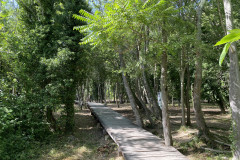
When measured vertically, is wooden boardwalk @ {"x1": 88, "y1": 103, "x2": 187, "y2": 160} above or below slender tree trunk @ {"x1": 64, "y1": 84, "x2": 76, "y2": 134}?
below

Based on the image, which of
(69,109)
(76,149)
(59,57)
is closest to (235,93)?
(76,149)

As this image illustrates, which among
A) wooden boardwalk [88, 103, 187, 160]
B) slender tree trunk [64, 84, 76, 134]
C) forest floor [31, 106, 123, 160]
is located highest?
slender tree trunk [64, 84, 76, 134]

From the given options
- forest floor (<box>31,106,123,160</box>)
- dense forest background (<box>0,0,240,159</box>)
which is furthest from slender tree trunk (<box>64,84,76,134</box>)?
forest floor (<box>31,106,123,160</box>)

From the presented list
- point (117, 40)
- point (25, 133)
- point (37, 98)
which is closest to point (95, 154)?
point (25, 133)

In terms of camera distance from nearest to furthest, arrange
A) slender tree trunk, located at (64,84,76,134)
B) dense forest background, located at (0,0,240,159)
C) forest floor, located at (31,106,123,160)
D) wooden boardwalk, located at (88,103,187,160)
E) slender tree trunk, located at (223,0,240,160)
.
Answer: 1. slender tree trunk, located at (223,0,240,160)
2. wooden boardwalk, located at (88,103,187,160)
3. dense forest background, located at (0,0,240,159)
4. forest floor, located at (31,106,123,160)
5. slender tree trunk, located at (64,84,76,134)

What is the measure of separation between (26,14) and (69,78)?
4.13 metres

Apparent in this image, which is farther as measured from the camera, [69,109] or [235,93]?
[69,109]

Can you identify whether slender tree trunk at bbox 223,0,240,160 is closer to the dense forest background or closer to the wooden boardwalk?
the dense forest background

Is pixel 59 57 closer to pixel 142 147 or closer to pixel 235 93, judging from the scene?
pixel 142 147

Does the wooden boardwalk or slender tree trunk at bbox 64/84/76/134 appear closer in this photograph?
the wooden boardwalk

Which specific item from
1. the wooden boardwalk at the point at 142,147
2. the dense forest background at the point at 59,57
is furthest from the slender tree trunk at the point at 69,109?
the wooden boardwalk at the point at 142,147

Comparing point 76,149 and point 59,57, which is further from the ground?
point 59,57

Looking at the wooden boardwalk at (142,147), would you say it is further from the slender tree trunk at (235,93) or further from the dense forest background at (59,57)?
the slender tree trunk at (235,93)

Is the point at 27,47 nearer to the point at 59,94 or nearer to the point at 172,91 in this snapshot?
the point at 59,94
